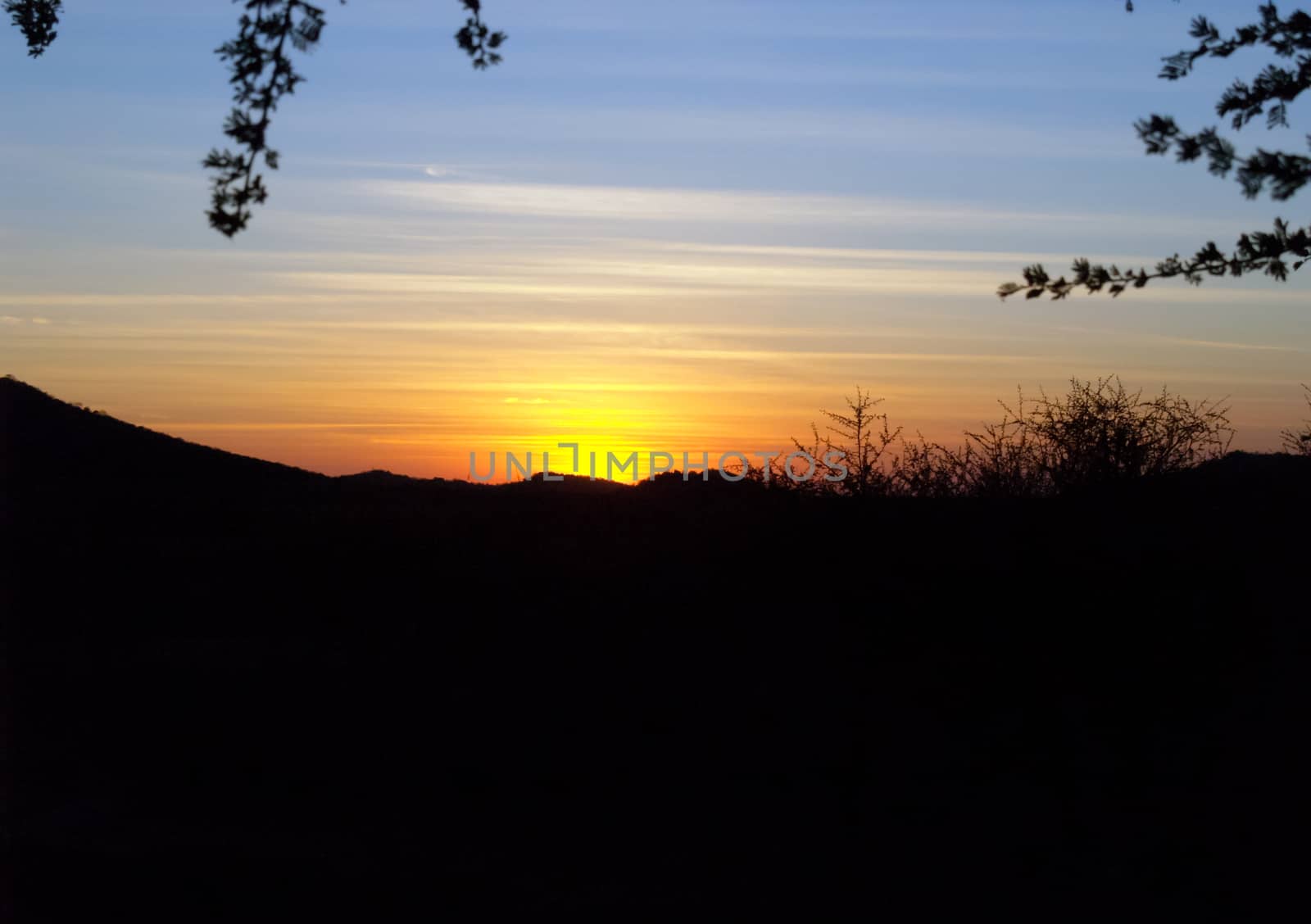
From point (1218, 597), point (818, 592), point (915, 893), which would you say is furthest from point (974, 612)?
point (915, 893)

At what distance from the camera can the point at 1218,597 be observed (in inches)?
335

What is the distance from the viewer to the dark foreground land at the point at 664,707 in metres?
5.47

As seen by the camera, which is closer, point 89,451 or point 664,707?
point 664,707

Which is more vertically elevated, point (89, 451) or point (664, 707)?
point (89, 451)

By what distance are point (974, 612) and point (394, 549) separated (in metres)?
4.83

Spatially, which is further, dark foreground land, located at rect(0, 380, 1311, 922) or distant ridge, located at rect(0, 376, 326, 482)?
distant ridge, located at rect(0, 376, 326, 482)

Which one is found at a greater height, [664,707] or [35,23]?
[35,23]

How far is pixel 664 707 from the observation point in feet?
23.7

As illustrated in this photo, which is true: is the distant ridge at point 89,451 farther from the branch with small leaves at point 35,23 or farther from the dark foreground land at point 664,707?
the branch with small leaves at point 35,23

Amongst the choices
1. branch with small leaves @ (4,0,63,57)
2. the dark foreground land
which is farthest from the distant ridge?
branch with small leaves @ (4,0,63,57)

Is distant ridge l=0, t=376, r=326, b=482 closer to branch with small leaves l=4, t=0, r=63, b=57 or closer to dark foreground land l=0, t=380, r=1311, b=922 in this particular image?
dark foreground land l=0, t=380, r=1311, b=922

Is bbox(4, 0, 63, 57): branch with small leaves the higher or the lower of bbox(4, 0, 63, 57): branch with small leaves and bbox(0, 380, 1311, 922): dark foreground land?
the higher

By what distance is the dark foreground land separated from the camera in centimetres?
547

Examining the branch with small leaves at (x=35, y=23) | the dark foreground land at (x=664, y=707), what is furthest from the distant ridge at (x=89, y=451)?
the branch with small leaves at (x=35, y=23)
